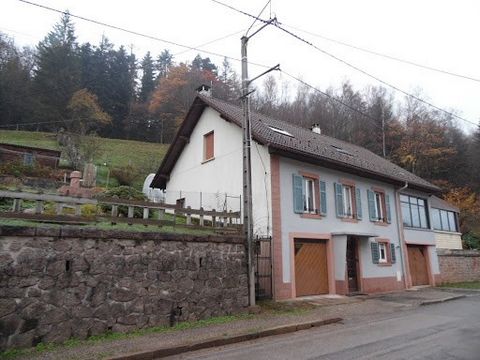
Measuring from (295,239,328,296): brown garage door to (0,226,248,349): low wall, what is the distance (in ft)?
12.9

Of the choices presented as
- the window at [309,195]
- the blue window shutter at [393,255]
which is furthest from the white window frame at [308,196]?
the blue window shutter at [393,255]

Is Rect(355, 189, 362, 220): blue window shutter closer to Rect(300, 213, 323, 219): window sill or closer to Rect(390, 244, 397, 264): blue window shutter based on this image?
Rect(300, 213, 323, 219): window sill

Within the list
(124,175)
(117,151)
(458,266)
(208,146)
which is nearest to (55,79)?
(117,151)

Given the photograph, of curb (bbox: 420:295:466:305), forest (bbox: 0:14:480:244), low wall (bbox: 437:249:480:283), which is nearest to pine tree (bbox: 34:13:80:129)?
forest (bbox: 0:14:480:244)

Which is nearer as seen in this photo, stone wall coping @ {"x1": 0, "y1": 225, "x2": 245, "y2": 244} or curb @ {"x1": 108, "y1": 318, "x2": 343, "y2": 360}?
curb @ {"x1": 108, "y1": 318, "x2": 343, "y2": 360}

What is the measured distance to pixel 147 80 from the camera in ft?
185

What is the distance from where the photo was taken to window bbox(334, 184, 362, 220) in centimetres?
1633

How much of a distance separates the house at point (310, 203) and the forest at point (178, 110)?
16327 millimetres

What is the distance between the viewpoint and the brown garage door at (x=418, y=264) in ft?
67.5

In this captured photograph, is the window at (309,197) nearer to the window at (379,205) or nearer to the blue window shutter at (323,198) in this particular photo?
the blue window shutter at (323,198)

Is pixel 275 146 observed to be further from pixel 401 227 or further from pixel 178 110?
pixel 178 110

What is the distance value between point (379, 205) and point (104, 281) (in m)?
14.5

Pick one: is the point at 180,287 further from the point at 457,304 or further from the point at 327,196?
the point at 457,304

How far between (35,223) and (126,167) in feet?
83.2
